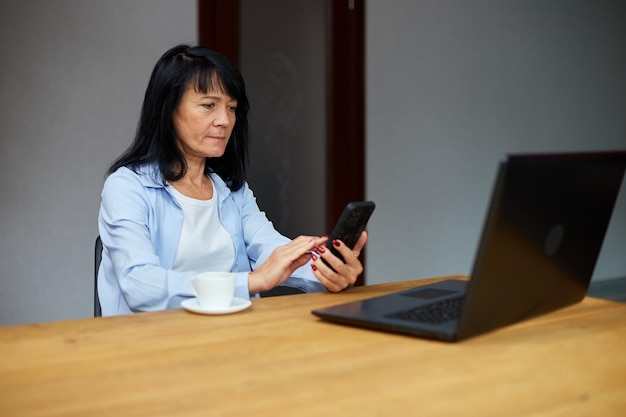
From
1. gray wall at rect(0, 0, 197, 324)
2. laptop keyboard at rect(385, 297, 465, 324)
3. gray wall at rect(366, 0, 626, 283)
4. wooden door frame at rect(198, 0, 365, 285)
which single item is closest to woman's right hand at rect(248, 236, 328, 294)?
laptop keyboard at rect(385, 297, 465, 324)

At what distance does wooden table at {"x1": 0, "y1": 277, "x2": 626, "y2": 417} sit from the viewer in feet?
3.08

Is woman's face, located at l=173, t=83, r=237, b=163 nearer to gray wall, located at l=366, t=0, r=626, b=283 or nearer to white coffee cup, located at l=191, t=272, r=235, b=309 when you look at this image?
white coffee cup, located at l=191, t=272, r=235, b=309

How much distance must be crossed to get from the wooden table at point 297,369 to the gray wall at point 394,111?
2.31m

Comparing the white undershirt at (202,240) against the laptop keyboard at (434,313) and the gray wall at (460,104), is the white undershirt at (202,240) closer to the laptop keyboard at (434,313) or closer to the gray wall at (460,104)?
the laptop keyboard at (434,313)

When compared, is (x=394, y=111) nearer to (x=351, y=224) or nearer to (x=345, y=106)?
(x=345, y=106)

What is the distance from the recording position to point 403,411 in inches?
36.1

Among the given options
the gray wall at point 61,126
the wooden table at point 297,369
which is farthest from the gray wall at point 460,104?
the wooden table at point 297,369

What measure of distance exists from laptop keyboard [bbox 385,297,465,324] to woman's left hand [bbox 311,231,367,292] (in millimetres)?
284

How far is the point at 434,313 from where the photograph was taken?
53.8 inches

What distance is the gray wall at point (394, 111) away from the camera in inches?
137

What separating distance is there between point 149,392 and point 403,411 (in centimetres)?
33

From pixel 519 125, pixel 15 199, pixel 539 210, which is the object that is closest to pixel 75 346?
pixel 539 210

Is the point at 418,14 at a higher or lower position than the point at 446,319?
higher

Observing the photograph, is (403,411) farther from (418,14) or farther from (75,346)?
(418,14)
